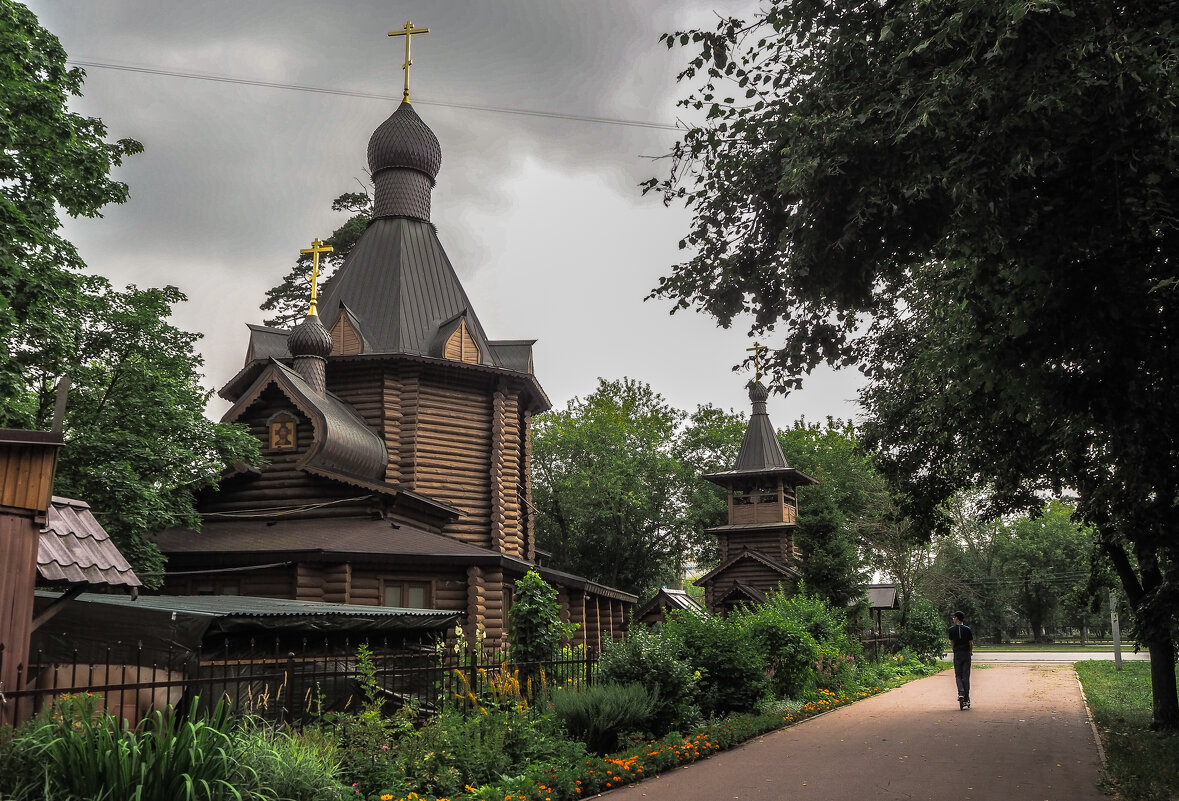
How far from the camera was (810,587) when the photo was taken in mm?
31625

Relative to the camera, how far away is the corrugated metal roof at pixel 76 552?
24.6 feet

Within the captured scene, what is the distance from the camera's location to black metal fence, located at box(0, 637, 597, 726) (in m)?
7.61

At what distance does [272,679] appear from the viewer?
905cm

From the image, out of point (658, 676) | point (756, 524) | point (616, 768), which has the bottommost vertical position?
point (616, 768)

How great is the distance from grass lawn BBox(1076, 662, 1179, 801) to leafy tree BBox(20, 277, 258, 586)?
632 inches

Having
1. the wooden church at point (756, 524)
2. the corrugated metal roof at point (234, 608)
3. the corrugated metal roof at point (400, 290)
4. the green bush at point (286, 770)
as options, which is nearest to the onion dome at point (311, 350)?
the corrugated metal roof at point (400, 290)

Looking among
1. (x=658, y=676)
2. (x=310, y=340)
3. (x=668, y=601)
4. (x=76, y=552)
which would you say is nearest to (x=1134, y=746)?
(x=658, y=676)

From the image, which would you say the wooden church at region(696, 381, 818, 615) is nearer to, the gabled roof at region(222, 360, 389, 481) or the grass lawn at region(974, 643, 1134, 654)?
the gabled roof at region(222, 360, 389, 481)

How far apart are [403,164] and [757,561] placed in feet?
70.0

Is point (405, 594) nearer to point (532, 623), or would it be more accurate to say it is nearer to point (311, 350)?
point (311, 350)

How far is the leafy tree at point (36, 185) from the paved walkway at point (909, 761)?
12.4 m

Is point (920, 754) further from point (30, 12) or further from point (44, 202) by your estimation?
point (30, 12)

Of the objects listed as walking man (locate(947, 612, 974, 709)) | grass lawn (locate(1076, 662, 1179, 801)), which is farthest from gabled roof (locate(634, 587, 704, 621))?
grass lawn (locate(1076, 662, 1179, 801))

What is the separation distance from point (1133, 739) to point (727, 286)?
342 inches
